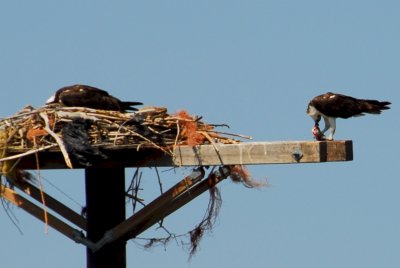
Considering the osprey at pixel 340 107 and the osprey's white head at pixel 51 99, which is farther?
the osprey's white head at pixel 51 99

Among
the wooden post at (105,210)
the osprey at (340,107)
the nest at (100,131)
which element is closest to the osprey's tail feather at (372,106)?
the osprey at (340,107)

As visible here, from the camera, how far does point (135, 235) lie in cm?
926

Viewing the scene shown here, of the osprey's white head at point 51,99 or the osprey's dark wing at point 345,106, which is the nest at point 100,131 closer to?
the osprey's dark wing at point 345,106

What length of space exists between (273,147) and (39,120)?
2.45 m

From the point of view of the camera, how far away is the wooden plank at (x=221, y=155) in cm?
785

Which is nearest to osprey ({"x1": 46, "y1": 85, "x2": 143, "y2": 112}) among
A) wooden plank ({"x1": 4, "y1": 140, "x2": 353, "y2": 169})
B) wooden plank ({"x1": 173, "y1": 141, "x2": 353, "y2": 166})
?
wooden plank ({"x1": 4, "y1": 140, "x2": 353, "y2": 169})

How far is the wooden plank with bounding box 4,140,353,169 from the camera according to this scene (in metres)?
7.85

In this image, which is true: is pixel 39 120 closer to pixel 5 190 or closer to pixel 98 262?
pixel 5 190

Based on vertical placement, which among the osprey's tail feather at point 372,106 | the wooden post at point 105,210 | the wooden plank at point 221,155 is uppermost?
the osprey's tail feather at point 372,106

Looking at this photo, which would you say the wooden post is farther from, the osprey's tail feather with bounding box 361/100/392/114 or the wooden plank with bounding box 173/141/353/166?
the osprey's tail feather with bounding box 361/100/392/114

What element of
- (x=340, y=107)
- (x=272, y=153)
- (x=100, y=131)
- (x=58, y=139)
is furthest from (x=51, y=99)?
(x=272, y=153)

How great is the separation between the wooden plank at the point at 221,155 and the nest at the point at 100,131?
9cm

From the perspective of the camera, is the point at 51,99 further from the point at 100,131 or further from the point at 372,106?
the point at 372,106

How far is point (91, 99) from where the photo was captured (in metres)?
11.6
